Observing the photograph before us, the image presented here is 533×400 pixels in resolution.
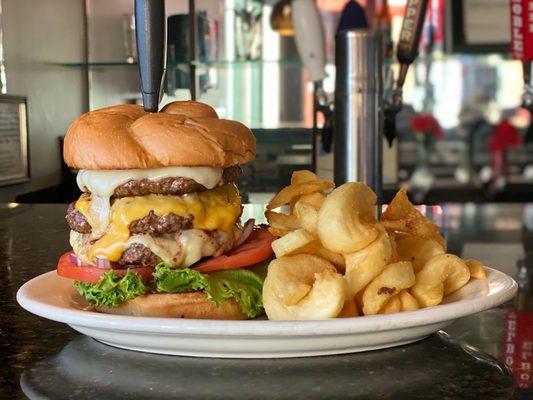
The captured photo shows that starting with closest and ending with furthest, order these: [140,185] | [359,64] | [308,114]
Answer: [140,185]
[359,64]
[308,114]

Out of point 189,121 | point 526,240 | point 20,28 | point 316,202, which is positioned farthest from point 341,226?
point 20,28

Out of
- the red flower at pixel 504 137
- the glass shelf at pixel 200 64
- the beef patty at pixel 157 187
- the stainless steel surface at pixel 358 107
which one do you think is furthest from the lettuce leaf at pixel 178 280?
the red flower at pixel 504 137

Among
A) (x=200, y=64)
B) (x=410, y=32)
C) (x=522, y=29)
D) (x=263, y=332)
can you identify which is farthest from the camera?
(x=200, y=64)

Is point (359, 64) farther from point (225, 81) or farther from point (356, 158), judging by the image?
point (225, 81)

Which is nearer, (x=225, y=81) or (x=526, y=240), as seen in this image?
(x=526, y=240)

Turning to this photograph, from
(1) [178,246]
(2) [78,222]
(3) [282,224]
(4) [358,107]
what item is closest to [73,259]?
(2) [78,222]

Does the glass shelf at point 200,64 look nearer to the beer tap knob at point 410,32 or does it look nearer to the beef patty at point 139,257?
the beer tap knob at point 410,32

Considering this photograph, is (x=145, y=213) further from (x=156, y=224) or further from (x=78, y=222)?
(x=78, y=222)
